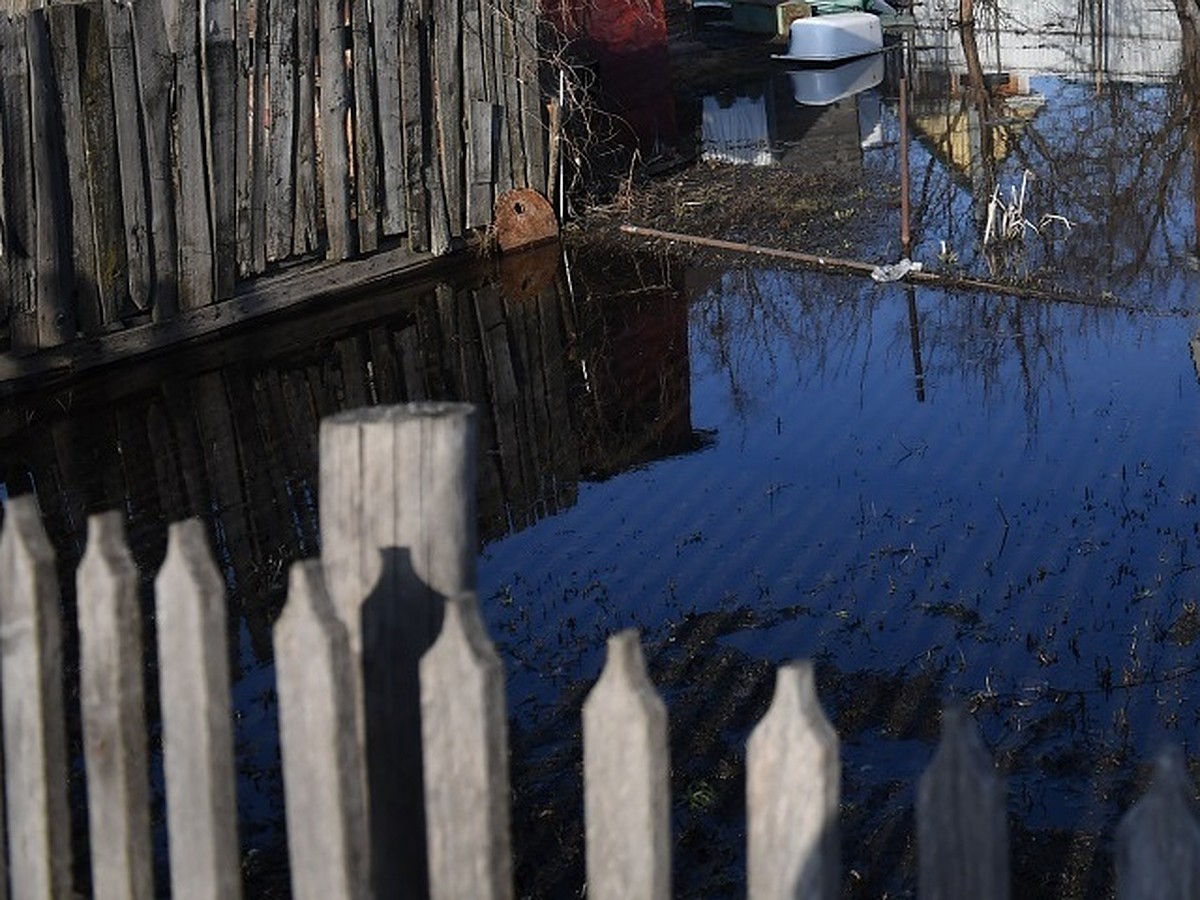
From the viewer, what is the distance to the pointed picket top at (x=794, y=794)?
7.27 feet

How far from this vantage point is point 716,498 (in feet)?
24.7

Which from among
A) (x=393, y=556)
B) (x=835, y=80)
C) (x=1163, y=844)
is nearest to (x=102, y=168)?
(x=393, y=556)

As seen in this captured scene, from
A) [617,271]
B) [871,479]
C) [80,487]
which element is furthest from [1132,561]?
[617,271]

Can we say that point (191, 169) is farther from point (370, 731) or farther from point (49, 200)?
point (370, 731)

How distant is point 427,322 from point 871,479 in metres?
3.42

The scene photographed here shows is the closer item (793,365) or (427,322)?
(793,365)

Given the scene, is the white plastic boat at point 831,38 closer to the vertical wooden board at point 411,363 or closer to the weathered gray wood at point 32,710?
the vertical wooden board at point 411,363

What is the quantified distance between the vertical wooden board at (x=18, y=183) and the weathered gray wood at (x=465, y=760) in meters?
6.69

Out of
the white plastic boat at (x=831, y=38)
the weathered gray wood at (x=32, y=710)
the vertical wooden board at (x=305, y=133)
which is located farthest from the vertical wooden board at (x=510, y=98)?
the white plastic boat at (x=831, y=38)

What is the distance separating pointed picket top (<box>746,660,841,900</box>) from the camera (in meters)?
2.21

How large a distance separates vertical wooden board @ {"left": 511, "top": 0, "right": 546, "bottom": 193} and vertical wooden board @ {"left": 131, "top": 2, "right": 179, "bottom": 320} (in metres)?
2.75

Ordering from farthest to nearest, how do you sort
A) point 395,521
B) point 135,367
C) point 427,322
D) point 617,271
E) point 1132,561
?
point 617,271 → point 427,322 → point 135,367 → point 1132,561 → point 395,521

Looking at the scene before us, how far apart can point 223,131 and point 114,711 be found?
7446 millimetres

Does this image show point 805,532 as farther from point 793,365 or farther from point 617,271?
point 617,271
